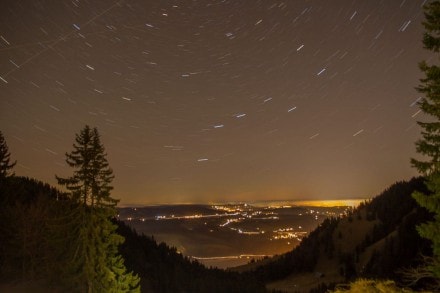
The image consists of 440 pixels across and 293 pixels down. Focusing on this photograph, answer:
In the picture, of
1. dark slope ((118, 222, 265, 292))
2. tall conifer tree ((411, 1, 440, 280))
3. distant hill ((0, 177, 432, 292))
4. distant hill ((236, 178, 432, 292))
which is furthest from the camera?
distant hill ((236, 178, 432, 292))

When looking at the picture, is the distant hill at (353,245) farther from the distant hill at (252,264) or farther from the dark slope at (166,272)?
the dark slope at (166,272)

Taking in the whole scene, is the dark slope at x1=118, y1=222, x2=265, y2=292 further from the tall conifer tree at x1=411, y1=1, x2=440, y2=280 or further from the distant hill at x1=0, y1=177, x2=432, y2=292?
the tall conifer tree at x1=411, y1=1, x2=440, y2=280

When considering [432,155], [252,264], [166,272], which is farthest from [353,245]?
[432,155]

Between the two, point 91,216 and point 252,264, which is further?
point 252,264

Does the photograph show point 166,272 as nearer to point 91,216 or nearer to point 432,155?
point 91,216

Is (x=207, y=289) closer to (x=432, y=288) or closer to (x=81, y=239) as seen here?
(x=81, y=239)

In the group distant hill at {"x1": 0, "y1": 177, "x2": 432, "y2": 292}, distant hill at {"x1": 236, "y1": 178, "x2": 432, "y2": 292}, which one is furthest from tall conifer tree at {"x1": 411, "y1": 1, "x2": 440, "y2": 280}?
distant hill at {"x1": 236, "y1": 178, "x2": 432, "y2": 292}

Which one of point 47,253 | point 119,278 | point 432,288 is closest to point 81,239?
point 119,278
